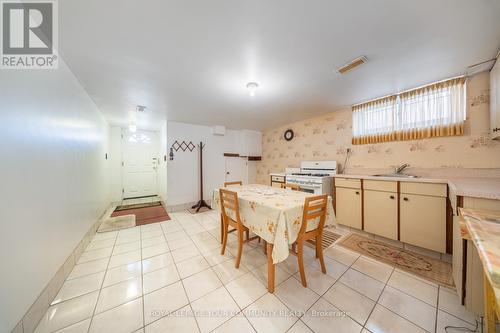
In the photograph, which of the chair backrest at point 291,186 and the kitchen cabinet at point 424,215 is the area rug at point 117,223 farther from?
the kitchen cabinet at point 424,215

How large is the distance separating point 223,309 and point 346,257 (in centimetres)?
→ 160

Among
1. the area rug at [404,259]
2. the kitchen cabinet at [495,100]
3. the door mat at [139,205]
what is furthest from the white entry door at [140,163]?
the kitchen cabinet at [495,100]

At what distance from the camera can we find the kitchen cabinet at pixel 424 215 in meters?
1.90

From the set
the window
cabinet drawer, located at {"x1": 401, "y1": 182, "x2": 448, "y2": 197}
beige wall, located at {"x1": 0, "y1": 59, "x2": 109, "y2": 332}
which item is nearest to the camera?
beige wall, located at {"x1": 0, "y1": 59, "x2": 109, "y2": 332}

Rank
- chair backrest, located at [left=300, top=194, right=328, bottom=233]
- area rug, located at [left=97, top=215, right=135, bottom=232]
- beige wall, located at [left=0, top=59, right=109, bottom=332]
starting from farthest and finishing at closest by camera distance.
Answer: area rug, located at [left=97, top=215, right=135, bottom=232] < chair backrest, located at [left=300, top=194, right=328, bottom=233] < beige wall, located at [left=0, top=59, right=109, bottom=332]

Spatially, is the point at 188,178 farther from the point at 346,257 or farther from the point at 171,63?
the point at 346,257

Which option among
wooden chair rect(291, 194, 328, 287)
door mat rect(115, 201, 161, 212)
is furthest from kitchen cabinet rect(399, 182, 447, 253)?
door mat rect(115, 201, 161, 212)

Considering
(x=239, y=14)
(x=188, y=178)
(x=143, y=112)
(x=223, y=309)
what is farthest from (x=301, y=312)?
(x=143, y=112)

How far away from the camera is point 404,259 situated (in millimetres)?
1961

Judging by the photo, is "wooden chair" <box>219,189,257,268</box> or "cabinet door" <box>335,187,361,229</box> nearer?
"wooden chair" <box>219,189,257,268</box>

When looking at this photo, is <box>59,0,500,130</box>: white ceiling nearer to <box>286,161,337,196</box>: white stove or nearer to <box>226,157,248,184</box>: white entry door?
<box>286,161,337,196</box>: white stove

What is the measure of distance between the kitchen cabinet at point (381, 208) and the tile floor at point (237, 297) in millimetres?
634

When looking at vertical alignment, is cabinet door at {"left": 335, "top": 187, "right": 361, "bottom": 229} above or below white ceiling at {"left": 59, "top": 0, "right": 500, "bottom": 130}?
below

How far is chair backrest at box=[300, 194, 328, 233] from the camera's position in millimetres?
1483
